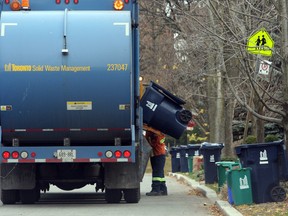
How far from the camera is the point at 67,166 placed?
13648 mm

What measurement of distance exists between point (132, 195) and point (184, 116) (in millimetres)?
1905

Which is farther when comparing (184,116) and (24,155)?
(184,116)

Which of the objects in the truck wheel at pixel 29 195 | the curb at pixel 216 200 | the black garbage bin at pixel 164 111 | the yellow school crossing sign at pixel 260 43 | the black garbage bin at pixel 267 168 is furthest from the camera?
the black garbage bin at pixel 164 111

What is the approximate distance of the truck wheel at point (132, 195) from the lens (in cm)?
1404

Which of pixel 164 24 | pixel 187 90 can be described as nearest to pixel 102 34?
pixel 164 24

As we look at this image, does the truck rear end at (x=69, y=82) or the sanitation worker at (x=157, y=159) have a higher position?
the truck rear end at (x=69, y=82)

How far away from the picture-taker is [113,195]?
→ 1427cm

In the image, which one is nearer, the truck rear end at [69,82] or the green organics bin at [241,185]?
the green organics bin at [241,185]

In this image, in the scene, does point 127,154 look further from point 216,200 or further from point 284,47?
point 284,47

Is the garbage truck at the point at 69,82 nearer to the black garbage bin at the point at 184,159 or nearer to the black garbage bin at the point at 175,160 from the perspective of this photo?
the black garbage bin at the point at 184,159

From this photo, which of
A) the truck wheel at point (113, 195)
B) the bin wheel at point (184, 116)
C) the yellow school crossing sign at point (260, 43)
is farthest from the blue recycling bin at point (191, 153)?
the yellow school crossing sign at point (260, 43)

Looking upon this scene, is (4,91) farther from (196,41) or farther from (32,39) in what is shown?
(196,41)

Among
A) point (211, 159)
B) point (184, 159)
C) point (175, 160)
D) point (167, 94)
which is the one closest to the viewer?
point (167, 94)

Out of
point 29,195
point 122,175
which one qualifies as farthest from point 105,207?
point 29,195
